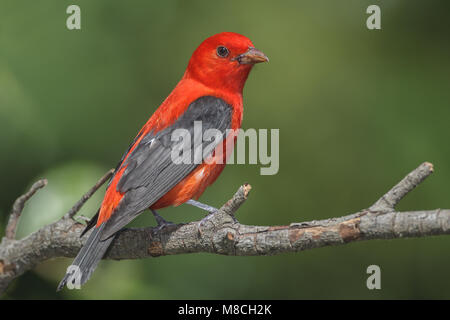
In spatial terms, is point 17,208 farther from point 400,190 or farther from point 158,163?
point 400,190

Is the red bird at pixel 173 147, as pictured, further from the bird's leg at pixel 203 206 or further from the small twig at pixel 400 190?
the small twig at pixel 400 190

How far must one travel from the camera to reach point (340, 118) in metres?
6.04

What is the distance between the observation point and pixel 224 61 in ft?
16.7

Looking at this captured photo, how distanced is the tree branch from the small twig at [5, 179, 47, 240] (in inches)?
1.6

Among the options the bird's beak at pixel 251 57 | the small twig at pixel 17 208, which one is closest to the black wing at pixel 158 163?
the bird's beak at pixel 251 57

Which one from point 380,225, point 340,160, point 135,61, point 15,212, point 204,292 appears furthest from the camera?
point 135,61

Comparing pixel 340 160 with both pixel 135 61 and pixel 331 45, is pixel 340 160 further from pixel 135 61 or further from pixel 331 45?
pixel 135 61

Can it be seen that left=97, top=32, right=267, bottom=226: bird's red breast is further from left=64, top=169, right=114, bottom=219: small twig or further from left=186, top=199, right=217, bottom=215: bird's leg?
left=64, top=169, right=114, bottom=219: small twig

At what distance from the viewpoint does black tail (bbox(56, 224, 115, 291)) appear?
390cm

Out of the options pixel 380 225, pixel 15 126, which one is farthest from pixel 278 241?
pixel 15 126

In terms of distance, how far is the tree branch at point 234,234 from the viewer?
3174 mm

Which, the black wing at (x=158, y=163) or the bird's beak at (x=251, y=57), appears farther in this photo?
the bird's beak at (x=251, y=57)

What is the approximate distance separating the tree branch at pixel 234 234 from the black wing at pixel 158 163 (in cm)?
25

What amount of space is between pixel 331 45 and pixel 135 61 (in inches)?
75.1
